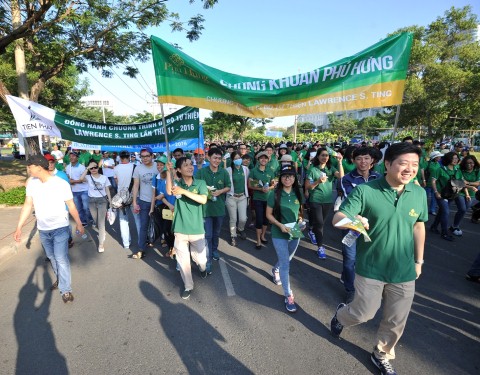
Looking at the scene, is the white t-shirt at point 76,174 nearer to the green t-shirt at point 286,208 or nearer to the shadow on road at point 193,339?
the shadow on road at point 193,339

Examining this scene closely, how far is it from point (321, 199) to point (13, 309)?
14.7ft

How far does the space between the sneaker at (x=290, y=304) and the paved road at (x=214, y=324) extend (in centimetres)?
7

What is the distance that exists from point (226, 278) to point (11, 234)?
5014mm

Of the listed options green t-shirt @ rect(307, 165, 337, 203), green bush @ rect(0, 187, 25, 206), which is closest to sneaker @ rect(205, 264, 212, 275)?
green t-shirt @ rect(307, 165, 337, 203)

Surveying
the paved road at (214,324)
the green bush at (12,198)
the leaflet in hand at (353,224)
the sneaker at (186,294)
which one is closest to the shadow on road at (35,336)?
the paved road at (214,324)

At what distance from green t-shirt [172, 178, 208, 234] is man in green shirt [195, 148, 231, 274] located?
0.59 m

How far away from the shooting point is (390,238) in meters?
2.18

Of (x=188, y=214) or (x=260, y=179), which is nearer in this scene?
(x=188, y=214)

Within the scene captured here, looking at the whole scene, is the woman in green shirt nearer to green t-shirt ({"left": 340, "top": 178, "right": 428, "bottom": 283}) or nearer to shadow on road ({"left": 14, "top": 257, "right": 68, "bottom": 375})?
green t-shirt ({"left": 340, "top": 178, "right": 428, "bottom": 283})

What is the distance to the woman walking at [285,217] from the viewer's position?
321 centimetres

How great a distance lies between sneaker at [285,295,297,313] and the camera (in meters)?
3.16

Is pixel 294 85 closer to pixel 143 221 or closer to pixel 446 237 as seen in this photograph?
pixel 143 221

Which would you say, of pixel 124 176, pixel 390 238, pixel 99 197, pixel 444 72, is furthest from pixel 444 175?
pixel 444 72

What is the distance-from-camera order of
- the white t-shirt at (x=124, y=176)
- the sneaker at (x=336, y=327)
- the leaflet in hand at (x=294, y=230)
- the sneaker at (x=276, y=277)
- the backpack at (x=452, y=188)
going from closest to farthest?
the sneaker at (x=336, y=327), the leaflet in hand at (x=294, y=230), the sneaker at (x=276, y=277), the white t-shirt at (x=124, y=176), the backpack at (x=452, y=188)
